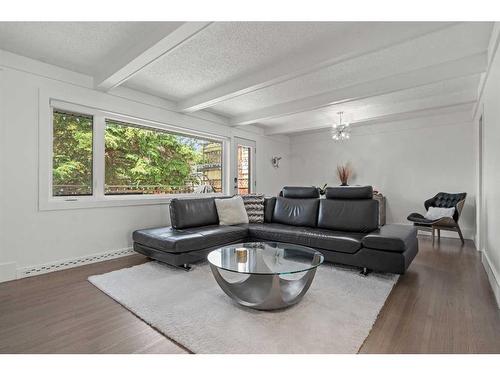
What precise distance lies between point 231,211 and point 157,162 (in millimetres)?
1564

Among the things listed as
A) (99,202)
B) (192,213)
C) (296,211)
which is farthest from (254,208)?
(99,202)

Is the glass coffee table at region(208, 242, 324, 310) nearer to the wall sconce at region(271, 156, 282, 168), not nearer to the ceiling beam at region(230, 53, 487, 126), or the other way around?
the ceiling beam at region(230, 53, 487, 126)

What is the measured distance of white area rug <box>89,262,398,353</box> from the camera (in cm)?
162

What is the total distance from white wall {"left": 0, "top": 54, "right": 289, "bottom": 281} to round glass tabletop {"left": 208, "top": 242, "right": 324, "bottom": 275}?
198cm

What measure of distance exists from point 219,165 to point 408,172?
13.3 ft

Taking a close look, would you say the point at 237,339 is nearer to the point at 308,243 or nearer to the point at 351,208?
the point at 308,243

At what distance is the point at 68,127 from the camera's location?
3387mm

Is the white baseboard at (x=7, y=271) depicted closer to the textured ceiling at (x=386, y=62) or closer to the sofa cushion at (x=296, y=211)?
the sofa cushion at (x=296, y=211)

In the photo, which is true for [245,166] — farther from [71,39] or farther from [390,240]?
[71,39]

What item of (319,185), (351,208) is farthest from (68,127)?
(319,185)

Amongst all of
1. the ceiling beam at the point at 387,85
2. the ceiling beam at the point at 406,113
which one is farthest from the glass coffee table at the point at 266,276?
the ceiling beam at the point at 406,113

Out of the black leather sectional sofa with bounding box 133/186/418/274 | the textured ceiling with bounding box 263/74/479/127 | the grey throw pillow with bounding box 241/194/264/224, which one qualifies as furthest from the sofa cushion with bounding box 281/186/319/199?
the textured ceiling with bounding box 263/74/479/127

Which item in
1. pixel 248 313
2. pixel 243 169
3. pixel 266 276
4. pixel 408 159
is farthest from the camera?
pixel 243 169

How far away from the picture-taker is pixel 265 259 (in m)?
2.49
